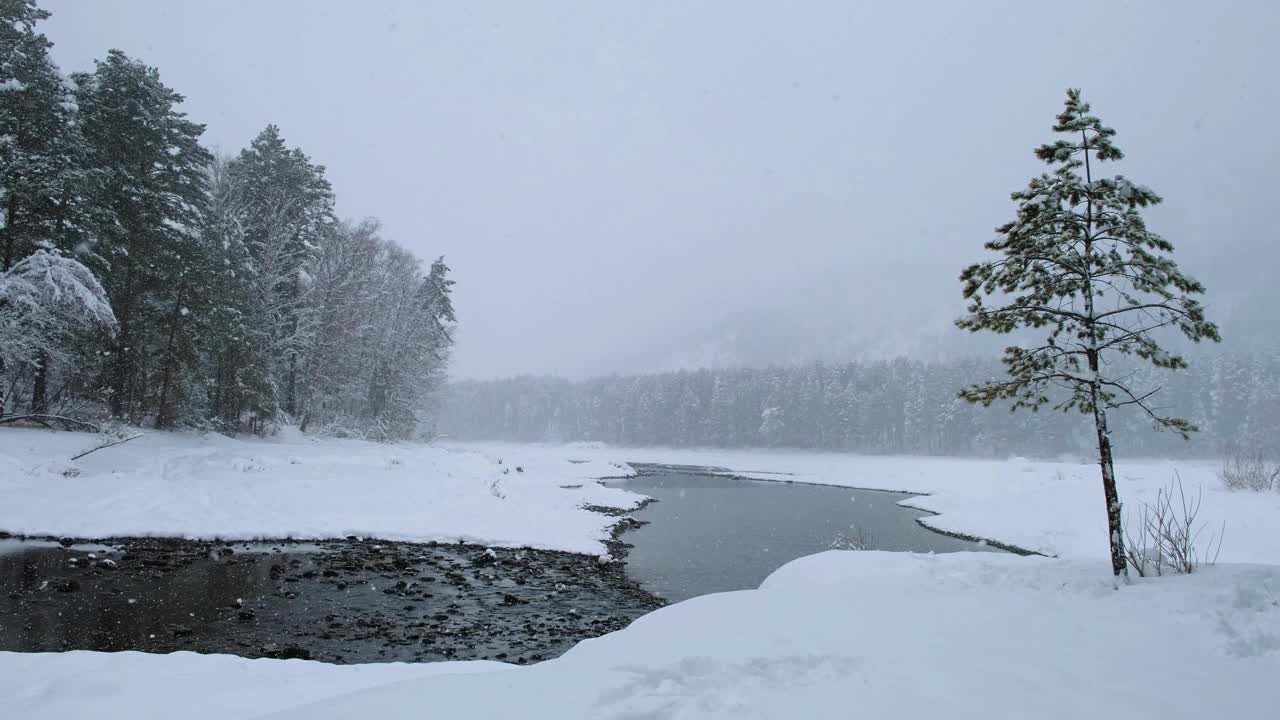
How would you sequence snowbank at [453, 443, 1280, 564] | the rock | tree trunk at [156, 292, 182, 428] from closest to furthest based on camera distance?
1. the rock
2. snowbank at [453, 443, 1280, 564]
3. tree trunk at [156, 292, 182, 428]

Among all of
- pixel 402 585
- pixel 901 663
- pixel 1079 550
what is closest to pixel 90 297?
pixel 402 585

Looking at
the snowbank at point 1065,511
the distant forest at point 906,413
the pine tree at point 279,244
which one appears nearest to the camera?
the snowbank at point 1065,511

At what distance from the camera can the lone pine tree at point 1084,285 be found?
29.6 feet

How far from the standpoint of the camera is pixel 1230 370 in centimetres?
8344

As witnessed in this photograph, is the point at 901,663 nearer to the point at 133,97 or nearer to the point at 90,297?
the point at 90,297

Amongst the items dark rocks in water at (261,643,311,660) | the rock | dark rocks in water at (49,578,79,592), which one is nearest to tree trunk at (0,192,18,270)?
dark rocks in water at (49,578,79,592)

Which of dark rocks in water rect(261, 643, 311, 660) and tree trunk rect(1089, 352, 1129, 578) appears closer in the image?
tree trunk rect(1089, 352, 1129, 578)

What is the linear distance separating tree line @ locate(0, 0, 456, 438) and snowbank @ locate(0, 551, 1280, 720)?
768 inches

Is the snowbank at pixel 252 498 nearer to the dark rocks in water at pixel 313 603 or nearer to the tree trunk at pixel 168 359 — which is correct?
the dark rocks in water at pixel 313 603

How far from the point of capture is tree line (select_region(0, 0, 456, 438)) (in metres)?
21.3

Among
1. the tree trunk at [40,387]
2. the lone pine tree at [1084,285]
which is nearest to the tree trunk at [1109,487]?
the lone pine tree at [1084,285]

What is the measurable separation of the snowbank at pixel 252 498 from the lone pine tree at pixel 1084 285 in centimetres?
1459

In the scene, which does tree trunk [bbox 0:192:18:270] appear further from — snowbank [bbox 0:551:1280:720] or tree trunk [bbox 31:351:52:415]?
snowbank [bbox 0:551:1280:720]

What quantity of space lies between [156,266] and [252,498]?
1404cm
